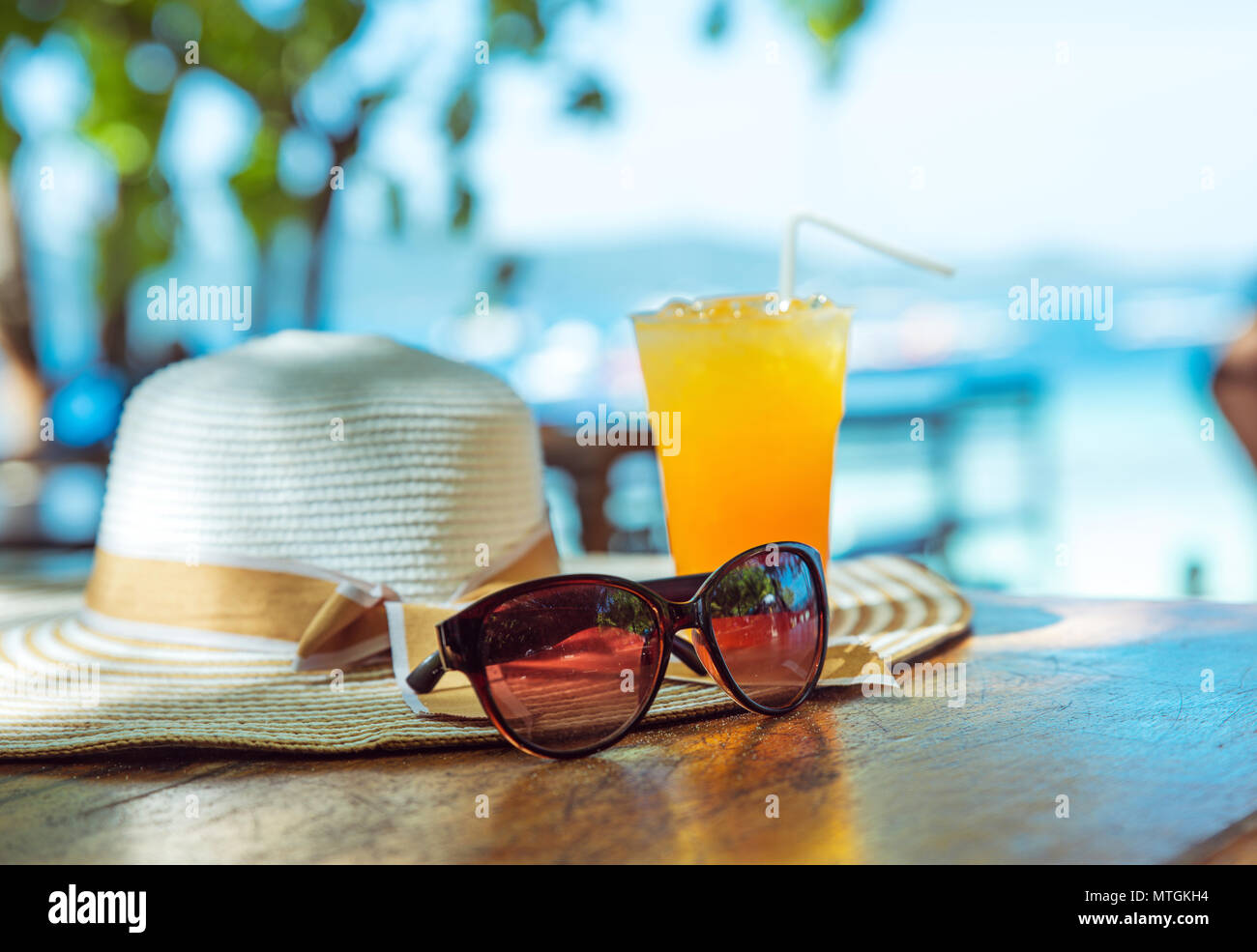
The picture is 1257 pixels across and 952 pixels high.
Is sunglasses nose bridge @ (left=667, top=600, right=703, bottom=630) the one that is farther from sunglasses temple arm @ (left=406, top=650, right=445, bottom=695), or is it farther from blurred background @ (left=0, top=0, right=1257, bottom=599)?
blurred background @ (left=0, top=0, right=1257, bottom=599)

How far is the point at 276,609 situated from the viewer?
2.48 ft

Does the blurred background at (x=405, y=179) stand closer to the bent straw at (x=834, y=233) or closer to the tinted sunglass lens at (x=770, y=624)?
the bent straw at (x=834, y=233)

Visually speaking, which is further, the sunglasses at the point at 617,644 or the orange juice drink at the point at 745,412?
the orange juice drink at the point at 745,412

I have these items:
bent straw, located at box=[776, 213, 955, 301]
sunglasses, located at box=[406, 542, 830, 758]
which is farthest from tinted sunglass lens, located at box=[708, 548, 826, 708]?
bent straw, located at box=[776, 213, 955, 301]

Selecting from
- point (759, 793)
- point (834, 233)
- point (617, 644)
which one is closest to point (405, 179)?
point (834, 233)

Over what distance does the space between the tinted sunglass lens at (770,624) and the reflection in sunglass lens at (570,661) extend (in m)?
0.05

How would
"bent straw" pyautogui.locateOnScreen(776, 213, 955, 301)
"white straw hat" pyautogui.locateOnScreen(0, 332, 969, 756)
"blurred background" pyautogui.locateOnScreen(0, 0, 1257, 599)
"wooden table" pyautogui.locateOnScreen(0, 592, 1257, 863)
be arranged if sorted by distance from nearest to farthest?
1. "wooden table" pyautogui.locateOnScreen(0, 592, 1257, 863)
2. "white straw hat" pyautogui.locateOnScreen(0, 332, 969, 756)
3. "bent straw" pyautogui.locateOnScreen(776, 213, 955, 301)
4. "blurred background" pyautogui.locateOnScreen(0, 0, 1257, 599)

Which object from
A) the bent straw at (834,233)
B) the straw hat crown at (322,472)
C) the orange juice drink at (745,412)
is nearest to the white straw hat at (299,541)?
the straw hat crown at (322,472)

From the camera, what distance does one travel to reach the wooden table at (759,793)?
17.0 inches

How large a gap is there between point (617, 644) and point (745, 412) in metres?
0.29

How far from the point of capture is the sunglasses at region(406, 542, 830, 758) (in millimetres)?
550

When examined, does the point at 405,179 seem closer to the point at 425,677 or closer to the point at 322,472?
the point at 322,472
